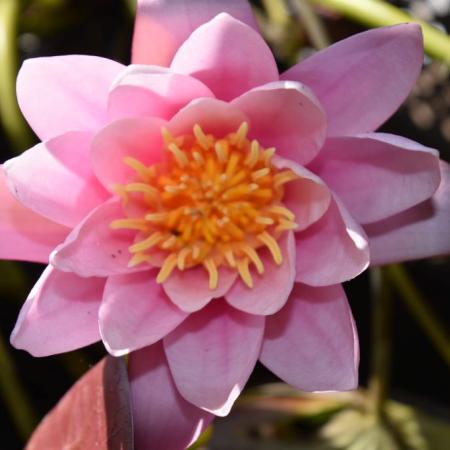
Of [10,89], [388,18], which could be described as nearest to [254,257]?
[388,18]

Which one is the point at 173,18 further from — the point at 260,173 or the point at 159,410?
the point at 159,410

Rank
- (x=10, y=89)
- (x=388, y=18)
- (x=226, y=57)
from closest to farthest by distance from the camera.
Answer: (x=226, y=57) < (x=388, y=18) < (x=10, y=89)

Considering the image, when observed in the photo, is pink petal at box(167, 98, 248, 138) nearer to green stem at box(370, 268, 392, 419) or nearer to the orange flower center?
the orange flower center

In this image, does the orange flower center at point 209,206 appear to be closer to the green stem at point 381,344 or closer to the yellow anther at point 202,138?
the yellow anther at point 202,138

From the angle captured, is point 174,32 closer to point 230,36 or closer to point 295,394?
point 230,36

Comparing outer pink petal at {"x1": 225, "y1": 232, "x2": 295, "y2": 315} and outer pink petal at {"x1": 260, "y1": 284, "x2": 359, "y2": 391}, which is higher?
outer pink petal at {"x1": 225, "y1": 232, "x2": 295, "y2": 315}

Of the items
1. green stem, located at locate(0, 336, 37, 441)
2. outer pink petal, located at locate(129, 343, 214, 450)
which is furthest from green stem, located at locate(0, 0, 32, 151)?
outer pink petal, located at locate(129, 343, 214, 450)
